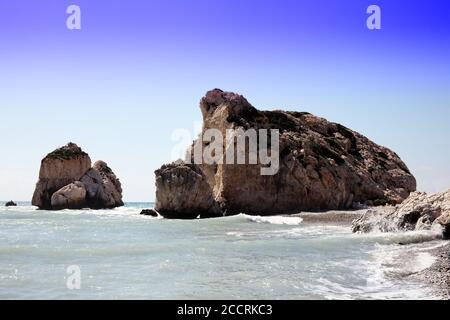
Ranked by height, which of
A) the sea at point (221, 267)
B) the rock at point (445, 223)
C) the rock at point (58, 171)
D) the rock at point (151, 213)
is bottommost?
the rock at point (151, 213)

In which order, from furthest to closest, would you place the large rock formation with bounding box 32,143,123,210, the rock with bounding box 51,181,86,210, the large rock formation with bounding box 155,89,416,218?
the large rock formation with bounding box 32,143,123,210 < the rock with bounding box 51,181,86,210 < the large rock formation with bounding box 155,89,416,218

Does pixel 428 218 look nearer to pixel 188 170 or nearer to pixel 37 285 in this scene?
pixel 37 285

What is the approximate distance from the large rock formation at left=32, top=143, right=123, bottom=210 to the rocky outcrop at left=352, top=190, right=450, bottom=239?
49.1 metres

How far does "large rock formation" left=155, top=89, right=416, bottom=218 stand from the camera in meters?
42.1

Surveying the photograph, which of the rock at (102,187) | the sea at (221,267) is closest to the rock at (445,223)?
the sea at (221,267)

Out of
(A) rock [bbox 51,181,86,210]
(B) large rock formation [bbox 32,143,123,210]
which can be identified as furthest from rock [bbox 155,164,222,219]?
(B) large rock formation [bbox 32,143,123,210]

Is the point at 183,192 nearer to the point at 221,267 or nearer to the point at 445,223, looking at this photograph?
the point at 445,223

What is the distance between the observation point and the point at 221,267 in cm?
1508

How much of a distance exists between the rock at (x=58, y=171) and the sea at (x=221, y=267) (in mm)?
45801

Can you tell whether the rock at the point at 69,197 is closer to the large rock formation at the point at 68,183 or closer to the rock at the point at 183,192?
the large rock formation at the point at 68,183

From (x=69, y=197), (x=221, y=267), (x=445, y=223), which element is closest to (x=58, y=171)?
(x=69, y=197)

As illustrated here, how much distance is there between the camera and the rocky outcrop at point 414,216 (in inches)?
843

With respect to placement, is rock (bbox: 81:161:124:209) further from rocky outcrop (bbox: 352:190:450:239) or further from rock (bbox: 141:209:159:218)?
rocky outcrop (bbox: 352:190:450:239)

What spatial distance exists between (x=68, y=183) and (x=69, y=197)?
361 centimetres
